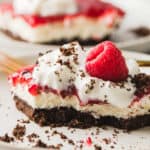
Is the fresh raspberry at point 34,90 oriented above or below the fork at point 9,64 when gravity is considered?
below

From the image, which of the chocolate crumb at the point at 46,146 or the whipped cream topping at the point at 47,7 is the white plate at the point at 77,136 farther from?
the whipped cream topping at the point at 47,7

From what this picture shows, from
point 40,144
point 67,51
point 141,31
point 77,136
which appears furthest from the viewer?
point 141,31

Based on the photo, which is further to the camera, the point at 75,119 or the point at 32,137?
the point at 75,119

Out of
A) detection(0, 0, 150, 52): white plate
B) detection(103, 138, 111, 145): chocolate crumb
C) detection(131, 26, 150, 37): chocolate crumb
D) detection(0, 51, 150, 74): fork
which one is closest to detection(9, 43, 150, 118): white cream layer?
detection(103, 138, 111, 145): chocolate crumb

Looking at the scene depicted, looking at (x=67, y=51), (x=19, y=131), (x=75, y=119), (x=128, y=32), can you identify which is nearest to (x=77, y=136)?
(x=75, y=119)

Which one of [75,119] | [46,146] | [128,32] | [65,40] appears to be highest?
[128,32]

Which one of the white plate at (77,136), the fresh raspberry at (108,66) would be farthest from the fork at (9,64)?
the fresh raspberry at (108,66)

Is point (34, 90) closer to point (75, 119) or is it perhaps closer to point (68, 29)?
point (75, 119)
